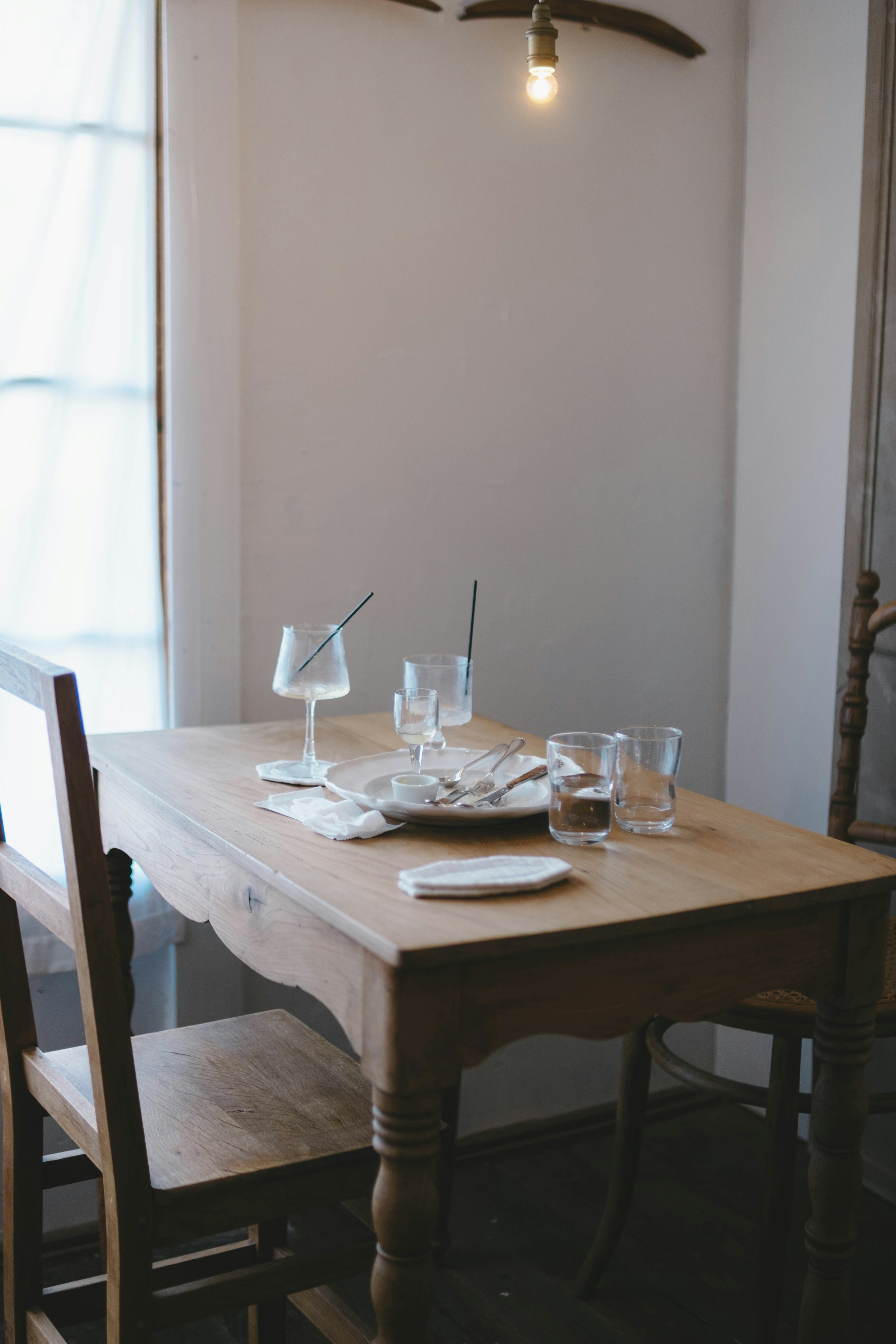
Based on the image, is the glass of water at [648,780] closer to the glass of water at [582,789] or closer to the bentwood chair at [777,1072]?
the glass of water at [582,789]

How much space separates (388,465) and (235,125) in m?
0.62

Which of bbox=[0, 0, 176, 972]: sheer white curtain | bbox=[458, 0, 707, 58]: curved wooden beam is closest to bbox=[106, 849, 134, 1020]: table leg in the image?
bbox=[0, 0, 176, 972]: sheer white curtain

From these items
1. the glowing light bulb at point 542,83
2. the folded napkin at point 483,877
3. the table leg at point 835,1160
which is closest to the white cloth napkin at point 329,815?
the folded napkin at point 483,877

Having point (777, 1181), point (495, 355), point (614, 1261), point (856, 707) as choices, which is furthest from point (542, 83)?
point (614, 1261)

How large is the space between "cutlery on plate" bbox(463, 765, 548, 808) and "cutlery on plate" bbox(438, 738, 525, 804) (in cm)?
1

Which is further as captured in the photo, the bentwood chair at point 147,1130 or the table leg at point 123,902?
the table leg at point 123,902

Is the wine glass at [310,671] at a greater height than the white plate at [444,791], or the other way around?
the wine glass at [310,671]

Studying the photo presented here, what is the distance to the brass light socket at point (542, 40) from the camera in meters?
1.66

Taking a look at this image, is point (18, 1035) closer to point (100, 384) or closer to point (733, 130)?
point (100, 384)

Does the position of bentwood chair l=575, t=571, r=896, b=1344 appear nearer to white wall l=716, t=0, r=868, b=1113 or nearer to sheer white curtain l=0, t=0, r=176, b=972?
white wall l=716, t=0, r=868, b=1113

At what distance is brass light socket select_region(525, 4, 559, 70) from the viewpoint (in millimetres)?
1663

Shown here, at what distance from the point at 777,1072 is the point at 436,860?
74 centimetres

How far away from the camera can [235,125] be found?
196cm

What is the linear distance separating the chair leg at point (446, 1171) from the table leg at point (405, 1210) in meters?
0.82
